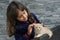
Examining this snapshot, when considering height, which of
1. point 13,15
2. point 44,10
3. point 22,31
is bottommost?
point 44,10

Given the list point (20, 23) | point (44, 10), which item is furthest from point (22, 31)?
point (44, 10)

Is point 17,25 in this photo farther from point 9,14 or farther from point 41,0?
point 41,0

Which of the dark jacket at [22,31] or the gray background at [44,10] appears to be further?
the gray background at [44,10]

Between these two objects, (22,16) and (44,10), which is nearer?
(22,16)

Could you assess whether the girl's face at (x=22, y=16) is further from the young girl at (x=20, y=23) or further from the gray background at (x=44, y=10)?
the gray background at (x=44, y=10)

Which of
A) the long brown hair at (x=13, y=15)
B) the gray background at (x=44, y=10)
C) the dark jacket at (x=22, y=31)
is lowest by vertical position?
the gray background at (x=44, y=10)

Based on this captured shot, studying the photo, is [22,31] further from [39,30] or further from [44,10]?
[44,10]

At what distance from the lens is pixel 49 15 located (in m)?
4.20

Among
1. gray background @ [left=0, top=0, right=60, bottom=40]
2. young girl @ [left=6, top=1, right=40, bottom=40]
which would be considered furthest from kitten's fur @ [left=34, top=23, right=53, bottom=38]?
gray background @ [left=0, top=0, right=60, bottom=40]

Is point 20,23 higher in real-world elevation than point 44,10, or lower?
higher

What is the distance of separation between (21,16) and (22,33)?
6.1 inches

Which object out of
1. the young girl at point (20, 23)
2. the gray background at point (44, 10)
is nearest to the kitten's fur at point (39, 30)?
the young girl at point (20, 23)

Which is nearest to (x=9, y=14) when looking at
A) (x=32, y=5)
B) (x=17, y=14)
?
(x=17, y=14)

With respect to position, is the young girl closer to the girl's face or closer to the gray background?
the girl's face
